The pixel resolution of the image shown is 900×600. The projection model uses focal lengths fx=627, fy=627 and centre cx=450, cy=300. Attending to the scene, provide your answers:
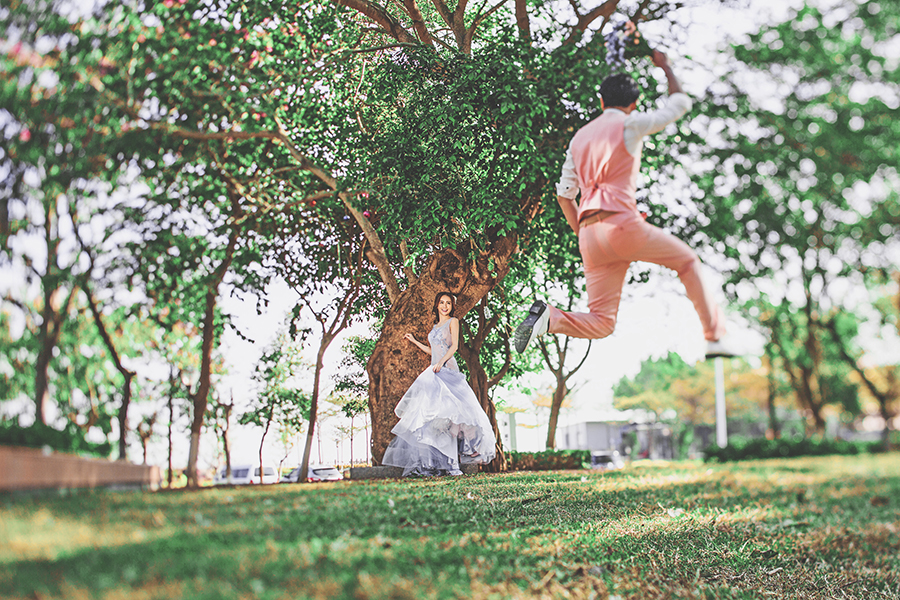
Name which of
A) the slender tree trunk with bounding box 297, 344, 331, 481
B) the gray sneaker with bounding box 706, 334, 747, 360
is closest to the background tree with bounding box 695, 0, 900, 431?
the gray sneaker with bounding box 706, 334, 747, 360

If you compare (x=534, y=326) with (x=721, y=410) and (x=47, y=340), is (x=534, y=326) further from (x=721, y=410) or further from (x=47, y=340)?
(x=721, y=410)

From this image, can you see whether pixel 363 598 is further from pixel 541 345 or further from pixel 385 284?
pixel 541 345

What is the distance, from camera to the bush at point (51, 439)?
2.30 metres

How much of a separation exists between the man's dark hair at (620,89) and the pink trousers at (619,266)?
2.67 ft

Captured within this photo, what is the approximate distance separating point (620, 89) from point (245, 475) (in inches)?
139

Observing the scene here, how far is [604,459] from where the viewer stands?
Answer: 1056cm

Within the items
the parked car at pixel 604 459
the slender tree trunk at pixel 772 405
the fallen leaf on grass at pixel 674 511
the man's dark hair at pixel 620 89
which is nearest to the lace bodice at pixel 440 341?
the man's dark hair at pixel 620 89

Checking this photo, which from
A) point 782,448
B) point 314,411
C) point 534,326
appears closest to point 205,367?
point 314,411

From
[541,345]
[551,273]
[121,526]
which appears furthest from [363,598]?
[551,273]

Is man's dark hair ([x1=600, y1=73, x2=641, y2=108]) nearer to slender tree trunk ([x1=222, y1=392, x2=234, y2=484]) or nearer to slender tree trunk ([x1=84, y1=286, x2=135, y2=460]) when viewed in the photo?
slender tree trunk ([x1=222, y1=392, x2=234, y2=484])

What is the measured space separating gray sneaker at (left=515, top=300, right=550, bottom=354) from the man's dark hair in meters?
1.49

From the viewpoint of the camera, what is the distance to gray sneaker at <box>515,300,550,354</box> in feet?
13.2

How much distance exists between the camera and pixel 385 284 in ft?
17.7

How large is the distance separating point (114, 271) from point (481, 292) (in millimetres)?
3198
